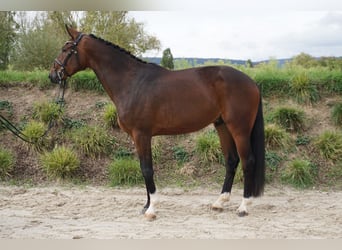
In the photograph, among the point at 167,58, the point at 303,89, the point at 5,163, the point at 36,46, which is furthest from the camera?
the point at 36,46

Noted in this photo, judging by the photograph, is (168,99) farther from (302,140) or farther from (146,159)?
(302,140)

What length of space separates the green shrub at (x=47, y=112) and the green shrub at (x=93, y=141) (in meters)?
0.58

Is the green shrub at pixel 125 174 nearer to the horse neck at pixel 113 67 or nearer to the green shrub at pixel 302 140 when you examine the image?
the horse neck at pixel 113 67

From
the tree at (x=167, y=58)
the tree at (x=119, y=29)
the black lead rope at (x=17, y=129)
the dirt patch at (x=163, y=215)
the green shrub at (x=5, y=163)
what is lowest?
the dirt patch at (x=163, y=215)

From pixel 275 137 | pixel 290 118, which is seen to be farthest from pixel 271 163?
pixel 290 118

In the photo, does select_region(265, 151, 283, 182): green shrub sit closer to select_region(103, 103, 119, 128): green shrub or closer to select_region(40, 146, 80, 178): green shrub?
select_region(103, 103, 119, 128): green shrub

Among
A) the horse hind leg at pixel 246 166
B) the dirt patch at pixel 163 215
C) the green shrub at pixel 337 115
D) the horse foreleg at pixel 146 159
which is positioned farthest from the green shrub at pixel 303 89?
the horse foreleg at pixel 146 159

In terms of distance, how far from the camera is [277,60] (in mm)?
7371

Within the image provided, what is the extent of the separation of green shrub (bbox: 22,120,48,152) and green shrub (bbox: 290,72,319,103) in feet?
13.5

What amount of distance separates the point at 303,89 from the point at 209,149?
6.71 ft

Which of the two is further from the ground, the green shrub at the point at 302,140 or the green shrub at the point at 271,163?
the green shrub at the point at 302,140

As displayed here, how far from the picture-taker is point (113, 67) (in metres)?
4.02

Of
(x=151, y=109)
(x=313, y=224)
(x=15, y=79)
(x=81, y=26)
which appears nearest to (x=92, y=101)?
(x=15, y=79)

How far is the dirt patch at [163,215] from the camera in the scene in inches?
130
